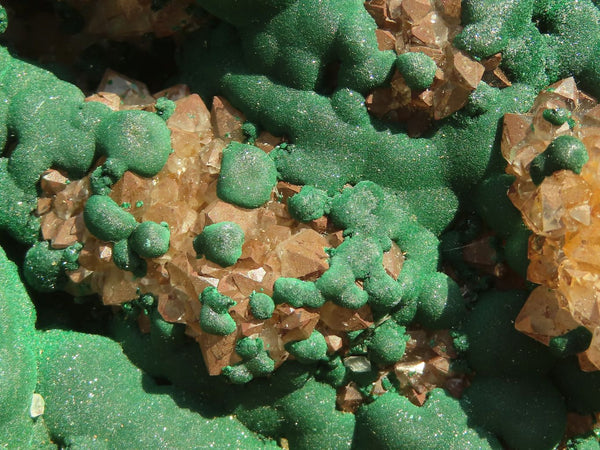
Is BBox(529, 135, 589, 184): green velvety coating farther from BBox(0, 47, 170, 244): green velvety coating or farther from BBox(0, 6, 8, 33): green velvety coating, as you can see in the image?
BBox(0, 6, 8, 33): green velvety coating

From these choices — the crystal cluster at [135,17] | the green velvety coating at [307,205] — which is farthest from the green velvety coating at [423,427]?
the crystal cluster at [135,17]

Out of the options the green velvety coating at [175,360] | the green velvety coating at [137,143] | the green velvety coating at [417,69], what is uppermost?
the green velvety coating at [417,69]

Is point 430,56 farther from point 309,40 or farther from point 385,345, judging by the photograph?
point 385,345

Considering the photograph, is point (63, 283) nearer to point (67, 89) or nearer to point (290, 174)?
point (67, 89)

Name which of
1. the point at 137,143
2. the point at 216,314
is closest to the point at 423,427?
the point at 216,314

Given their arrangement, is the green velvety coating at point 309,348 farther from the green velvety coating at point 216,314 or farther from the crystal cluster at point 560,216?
the crystal cluster at point 560,216

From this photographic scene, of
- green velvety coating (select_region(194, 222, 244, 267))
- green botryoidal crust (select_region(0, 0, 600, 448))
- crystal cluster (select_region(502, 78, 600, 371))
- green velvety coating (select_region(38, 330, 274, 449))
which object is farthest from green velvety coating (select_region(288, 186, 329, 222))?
green velvety coating (select_region(38, 330, 274, 449))
